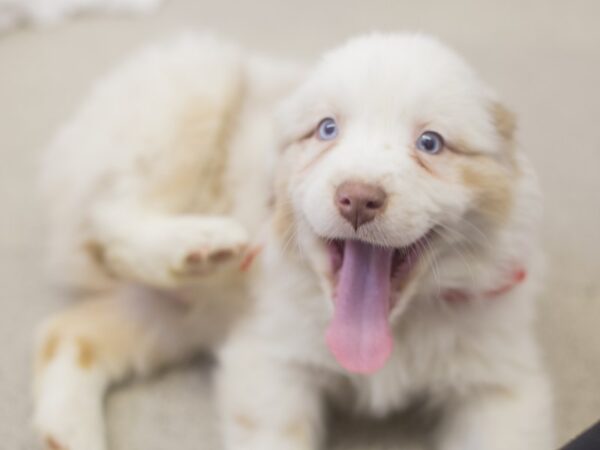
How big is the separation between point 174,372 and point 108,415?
18 centimetres

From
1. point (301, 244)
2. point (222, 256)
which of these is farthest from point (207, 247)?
point (301, 244)

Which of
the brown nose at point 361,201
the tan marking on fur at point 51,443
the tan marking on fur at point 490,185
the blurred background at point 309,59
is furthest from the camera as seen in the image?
the blurred background at point 309,59

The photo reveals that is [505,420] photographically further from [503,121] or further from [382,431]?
[503,121]

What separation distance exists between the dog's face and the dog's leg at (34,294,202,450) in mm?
571

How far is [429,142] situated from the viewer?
1334 mm

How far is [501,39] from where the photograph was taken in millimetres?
3113

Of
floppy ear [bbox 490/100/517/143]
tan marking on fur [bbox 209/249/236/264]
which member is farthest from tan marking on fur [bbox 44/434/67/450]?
floppy ear [bbox 490/100/517/143]

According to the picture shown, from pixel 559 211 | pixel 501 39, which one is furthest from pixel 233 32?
pixel 559 211

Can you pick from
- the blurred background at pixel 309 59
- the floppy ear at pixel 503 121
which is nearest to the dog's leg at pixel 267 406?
the blurred background at pixel 309 59

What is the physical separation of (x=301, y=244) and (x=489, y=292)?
36 cm

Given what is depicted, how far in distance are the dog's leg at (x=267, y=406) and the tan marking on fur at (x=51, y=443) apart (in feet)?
1.06

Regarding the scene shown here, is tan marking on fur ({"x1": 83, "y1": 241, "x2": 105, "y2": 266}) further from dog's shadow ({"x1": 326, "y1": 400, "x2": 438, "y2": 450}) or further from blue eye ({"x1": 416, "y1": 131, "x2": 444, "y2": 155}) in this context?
blue eye ({"x1": 416, "y1": 131, "x2": 444, "y2": 155})

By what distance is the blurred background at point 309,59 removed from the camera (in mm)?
1747

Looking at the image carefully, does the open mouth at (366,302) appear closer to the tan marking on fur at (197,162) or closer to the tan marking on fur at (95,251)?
the tan marking on fur at (197,162)
